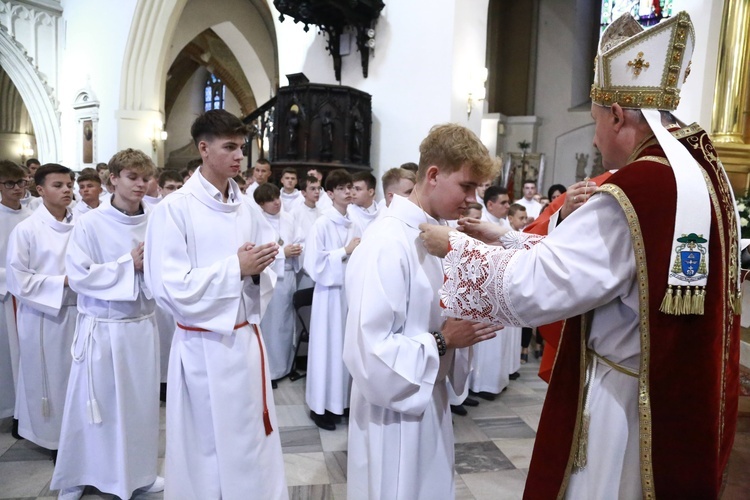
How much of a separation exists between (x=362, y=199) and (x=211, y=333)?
2.76m

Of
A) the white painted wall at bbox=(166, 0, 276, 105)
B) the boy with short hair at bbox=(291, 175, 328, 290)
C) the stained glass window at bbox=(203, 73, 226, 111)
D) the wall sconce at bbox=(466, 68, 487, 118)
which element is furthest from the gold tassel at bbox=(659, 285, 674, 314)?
the stained glass window at bbox=(203, 73, 226, 111)

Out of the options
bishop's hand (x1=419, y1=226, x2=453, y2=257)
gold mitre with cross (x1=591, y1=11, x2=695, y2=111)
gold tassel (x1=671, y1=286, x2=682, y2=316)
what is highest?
gold mitre with cross (x1=591, y1=11, x2=695, y2=111)

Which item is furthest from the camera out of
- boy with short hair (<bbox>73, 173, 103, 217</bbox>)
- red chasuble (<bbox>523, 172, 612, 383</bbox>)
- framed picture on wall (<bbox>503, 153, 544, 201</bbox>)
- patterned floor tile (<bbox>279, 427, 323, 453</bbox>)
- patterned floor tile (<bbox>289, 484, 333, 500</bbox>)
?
framed picture on wall (<bbox>503, 153, 544, 201</bbox>)

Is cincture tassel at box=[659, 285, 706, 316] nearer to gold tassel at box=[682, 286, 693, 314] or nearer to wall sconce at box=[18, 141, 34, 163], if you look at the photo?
gold tassel at box=[682, 286, 693, 314]

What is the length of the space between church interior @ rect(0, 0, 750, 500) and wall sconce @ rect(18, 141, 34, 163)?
0.09 metres

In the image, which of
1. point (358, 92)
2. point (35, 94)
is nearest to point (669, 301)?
point (358, 92)

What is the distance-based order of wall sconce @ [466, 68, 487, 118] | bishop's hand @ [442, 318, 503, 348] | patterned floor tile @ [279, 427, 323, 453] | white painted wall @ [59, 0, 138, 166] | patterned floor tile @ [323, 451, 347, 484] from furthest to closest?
white painted wall @ [59, 0, 138, 166] < wall sconce @ [466, 68, 487, 118] < patterned floor tile @ [279, 427, 323, 453] < patterned floor tile @ [323, 451, 347, 484] < bishop's hand @ [442, 318, 503, 348]

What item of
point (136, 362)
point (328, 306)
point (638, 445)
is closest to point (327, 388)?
point (328, 306)

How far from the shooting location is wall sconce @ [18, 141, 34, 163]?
21.4 meters

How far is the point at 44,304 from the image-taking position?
3.40 meters

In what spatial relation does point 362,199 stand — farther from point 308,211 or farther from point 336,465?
point 336,465

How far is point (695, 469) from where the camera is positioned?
1.42 meters

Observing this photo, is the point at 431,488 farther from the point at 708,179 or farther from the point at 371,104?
the point at 371,104

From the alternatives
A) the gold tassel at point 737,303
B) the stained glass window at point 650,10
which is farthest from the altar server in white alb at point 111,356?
the stained glass window at point 650,10
